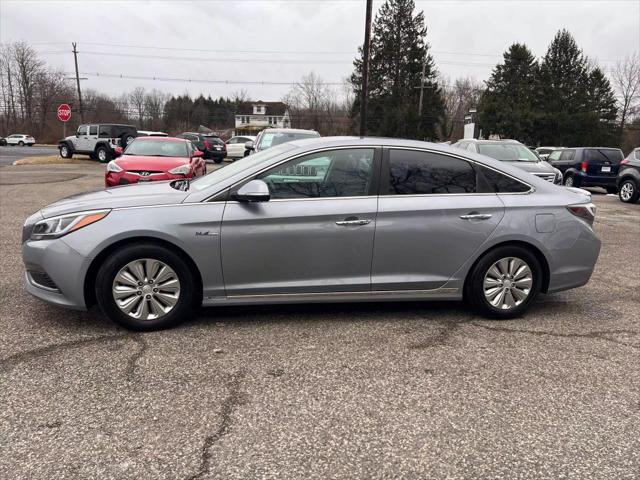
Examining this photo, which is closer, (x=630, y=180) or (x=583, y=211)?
(x=583, y=211)

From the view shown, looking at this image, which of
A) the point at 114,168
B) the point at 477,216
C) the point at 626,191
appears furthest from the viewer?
the point at 626,191

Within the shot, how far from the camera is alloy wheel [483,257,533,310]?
4.30 m

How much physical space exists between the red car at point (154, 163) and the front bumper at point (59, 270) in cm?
594

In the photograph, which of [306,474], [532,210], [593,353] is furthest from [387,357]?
[532,210]

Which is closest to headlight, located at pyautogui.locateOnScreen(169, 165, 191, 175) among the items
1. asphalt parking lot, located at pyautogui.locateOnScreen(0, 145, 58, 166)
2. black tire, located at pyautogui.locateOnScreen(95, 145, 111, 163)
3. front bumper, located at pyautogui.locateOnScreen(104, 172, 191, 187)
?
front bumper, located at pyautogui.locateOnScreen(104, 172, 191, 187)

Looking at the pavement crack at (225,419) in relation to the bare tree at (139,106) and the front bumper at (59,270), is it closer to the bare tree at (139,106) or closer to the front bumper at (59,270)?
the front bumper at (59,270)

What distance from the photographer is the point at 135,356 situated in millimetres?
3465

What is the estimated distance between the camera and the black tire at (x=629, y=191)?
1423 cm

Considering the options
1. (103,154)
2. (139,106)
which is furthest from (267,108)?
(103,154)

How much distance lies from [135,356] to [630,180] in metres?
15.3

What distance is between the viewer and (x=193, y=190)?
4074mm

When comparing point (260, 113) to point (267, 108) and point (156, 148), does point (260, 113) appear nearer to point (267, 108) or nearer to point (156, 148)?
point (267, 108)

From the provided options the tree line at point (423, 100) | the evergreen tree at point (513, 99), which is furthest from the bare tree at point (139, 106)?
the evergreen tree at point (513, 99)

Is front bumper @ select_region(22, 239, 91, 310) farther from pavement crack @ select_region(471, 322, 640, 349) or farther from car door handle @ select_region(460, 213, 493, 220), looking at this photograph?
pavement crack @ select_region(471, 322, 640, 349)
